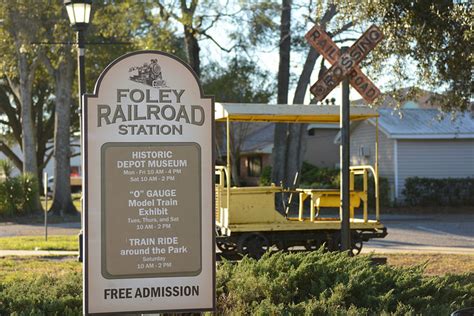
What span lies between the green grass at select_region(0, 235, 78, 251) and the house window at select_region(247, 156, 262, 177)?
92.9 feet

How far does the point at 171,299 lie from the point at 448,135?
28.2 m

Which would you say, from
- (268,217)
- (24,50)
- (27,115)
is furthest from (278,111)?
(27,115)

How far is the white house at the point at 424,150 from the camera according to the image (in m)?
32.5

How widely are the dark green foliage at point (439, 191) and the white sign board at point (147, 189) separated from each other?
Answer: 2632 centimetres

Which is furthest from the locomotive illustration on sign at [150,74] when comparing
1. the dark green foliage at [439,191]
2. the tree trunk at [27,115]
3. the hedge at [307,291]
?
the dark green foliage at [439,191]

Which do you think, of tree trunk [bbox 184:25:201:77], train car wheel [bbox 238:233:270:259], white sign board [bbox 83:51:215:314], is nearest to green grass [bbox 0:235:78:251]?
train car wheel [bbox 238:233:270:259]

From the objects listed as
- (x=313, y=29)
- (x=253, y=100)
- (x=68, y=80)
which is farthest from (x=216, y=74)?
(x=313, y=29)

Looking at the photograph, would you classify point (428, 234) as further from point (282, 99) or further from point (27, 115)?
point (27, 115)

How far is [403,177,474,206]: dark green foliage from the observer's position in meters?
31.3

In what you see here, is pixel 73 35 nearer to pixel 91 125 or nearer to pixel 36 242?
pixel 36 242

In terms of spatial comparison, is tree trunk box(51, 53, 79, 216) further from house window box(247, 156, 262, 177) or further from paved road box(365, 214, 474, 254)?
house window box(247, 156, 262, 177)

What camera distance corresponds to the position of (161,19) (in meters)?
26.2

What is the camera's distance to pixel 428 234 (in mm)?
20594

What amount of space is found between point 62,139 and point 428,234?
1573cm
